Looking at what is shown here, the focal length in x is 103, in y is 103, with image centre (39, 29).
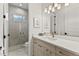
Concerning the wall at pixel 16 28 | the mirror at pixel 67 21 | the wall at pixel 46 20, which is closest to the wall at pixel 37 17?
the wall at pixel 46 20

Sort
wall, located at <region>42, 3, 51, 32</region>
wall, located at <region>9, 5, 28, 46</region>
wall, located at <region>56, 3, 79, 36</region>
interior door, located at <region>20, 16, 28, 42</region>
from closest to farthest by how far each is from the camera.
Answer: wall, located at <region>56, 3, 79, 36</region>
wall, located at <region>42, 3, 51, 32</region>
wall, located at <region>9, 5, 28, 46</region>
interior door, located at <region>20, 16, 28, 42</region>

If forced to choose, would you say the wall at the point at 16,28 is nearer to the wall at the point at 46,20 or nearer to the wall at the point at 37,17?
the wall at the point at 37,17

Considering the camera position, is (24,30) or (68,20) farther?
(24,30)

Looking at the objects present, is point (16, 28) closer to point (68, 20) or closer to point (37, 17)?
point (37, 17)

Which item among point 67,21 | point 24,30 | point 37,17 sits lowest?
point 24,30

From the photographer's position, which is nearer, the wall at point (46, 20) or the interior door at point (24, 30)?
the wall at point (46, 20)

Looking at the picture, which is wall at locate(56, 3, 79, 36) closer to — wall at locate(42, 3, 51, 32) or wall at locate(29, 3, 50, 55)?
wall at locate(42, 3, 51, 32)

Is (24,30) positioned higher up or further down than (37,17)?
further down

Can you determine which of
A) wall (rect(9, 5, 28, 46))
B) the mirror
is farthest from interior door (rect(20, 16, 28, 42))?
the mirror

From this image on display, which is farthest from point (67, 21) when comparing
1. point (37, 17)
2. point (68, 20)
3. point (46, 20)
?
point (37, 17)

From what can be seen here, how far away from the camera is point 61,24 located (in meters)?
2.27

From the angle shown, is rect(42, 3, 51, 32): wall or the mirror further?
rect(42, 3, 51, 32): wall

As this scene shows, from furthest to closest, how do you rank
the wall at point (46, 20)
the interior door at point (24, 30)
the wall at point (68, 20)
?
the interior door at point (24, 30), the wall at point (46, 20), the wall at point (68, 20)

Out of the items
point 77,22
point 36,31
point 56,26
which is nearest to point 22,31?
point 36,31
